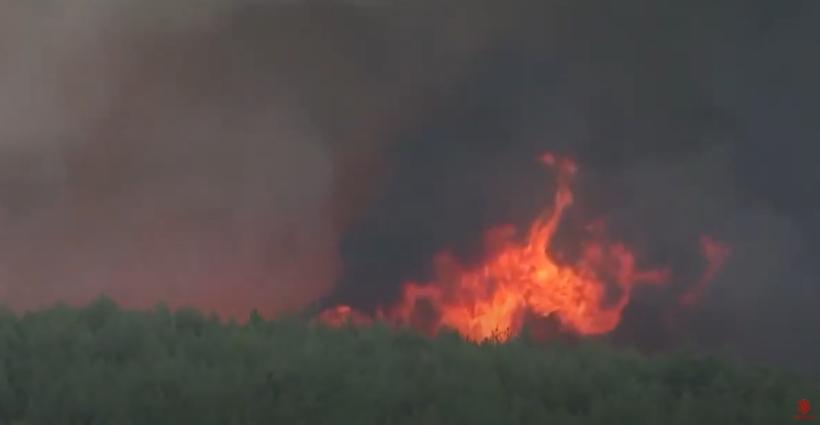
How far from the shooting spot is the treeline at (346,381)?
25.9 feet

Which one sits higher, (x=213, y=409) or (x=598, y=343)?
(x=598, y=343)

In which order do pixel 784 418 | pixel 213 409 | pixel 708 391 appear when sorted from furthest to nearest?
1. pixel 708 391
2. pixel 784 418
3. pixel 213 409

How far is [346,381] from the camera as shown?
859 centimetres

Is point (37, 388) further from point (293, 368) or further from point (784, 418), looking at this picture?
point (784, 418)

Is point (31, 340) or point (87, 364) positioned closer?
point (87, 364)

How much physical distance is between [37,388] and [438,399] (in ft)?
12.5

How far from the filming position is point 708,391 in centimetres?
921

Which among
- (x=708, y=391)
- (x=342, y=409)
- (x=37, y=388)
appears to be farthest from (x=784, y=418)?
(x=37, y=388)

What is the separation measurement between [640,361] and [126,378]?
5.76 metres

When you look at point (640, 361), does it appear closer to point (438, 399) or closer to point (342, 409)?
point (438, 399)

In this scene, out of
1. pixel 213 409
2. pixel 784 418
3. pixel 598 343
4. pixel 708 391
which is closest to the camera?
pixel 213 409

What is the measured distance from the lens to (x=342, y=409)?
7949mm

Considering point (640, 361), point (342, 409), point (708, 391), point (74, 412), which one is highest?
point (640, 361)

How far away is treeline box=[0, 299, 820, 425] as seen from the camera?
25.9 ft
